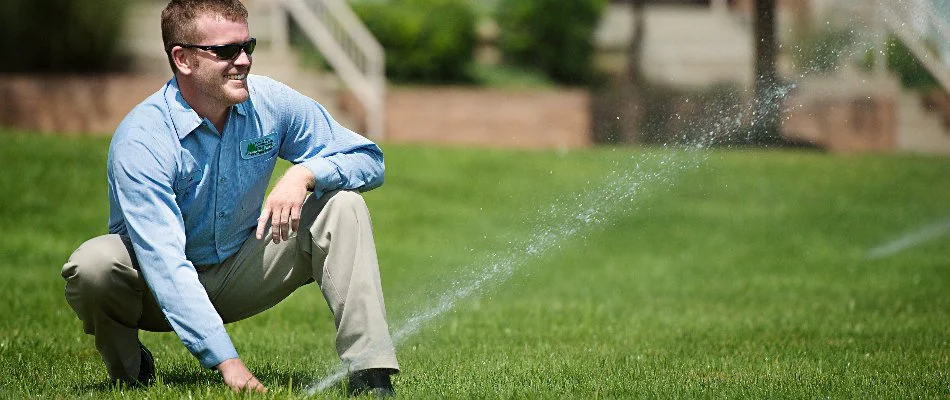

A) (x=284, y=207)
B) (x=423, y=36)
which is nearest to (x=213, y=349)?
(x=284, y=207)

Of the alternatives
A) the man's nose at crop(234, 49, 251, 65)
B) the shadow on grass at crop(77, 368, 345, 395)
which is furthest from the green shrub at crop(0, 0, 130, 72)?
the man's nose at crop(234, 49, 251, 65)

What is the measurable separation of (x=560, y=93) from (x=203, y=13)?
51.6 feet

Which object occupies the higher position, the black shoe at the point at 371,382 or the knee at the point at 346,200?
the knee at the point at 346,200

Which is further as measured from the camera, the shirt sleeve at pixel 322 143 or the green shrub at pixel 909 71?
the green shrub at pixel 909 71

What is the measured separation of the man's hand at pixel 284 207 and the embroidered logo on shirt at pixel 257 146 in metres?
0.33

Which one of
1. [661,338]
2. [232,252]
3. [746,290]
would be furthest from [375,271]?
[746,290]

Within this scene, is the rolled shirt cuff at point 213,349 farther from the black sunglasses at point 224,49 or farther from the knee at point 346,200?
the black sunglasses at point 224,49

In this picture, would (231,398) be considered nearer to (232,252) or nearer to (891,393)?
(232,252)

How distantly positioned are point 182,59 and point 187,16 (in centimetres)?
16

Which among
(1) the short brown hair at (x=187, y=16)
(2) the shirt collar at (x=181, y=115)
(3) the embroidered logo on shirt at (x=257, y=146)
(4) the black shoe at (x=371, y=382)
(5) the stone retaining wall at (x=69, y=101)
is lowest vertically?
(5) the stone retaining wall at (x=69, y=101)

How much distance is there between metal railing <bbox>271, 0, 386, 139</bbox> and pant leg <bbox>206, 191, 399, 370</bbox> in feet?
47.6

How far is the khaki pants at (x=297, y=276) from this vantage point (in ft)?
14.9

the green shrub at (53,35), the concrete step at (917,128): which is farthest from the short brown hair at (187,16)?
the concrete step at (917,128)

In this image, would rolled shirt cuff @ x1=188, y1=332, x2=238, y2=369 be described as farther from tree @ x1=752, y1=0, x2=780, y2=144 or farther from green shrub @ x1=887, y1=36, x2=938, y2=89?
green shrub @ x1=887, y1=36, x2=938, y2=89
